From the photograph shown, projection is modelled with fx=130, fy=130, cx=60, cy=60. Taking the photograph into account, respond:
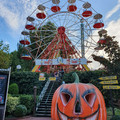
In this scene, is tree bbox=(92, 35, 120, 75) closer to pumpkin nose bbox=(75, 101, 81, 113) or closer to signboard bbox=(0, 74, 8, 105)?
pumpkin nose bbox=(75, 101, 81, 113)

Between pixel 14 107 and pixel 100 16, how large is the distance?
1675 centimetres

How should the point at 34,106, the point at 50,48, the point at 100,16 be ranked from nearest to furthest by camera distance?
1. the point at 34,106
2. the point at 100,16
3. the point at 50,48

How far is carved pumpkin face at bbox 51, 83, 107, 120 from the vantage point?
151 inches

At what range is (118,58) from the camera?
8523 mm

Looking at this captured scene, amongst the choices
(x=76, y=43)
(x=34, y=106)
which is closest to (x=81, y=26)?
(x=76, y=43)

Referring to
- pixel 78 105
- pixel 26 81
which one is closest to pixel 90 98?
pixel 78 105

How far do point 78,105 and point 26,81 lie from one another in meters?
11.4

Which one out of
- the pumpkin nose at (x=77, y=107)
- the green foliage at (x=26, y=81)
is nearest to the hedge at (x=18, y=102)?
the green foliage at (x=26, y=81)

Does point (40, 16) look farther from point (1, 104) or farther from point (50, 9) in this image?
point (1, 104)

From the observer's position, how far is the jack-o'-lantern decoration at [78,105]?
12.6 ft

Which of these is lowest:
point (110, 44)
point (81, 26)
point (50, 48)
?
point (110, 44)

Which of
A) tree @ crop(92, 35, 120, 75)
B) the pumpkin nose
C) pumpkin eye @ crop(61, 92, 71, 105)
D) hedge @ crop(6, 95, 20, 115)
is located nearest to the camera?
the pumpkin nose

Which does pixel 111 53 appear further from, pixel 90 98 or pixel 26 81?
pixel 26 81

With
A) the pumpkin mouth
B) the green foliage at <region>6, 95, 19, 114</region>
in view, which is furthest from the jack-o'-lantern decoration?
the green foliage at <region>6, 95, 19, 114</region>
